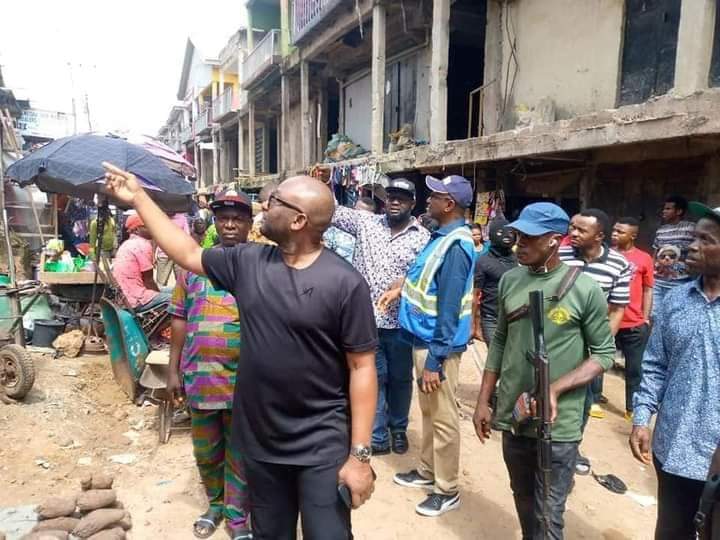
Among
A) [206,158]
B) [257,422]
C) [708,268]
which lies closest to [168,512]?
[257,422]

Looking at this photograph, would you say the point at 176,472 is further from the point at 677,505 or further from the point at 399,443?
the point at 677,505

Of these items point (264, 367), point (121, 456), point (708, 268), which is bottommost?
point (121, 456)

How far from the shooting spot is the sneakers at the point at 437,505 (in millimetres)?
3291

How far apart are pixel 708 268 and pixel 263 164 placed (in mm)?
21927

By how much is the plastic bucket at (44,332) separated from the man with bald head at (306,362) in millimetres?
5196

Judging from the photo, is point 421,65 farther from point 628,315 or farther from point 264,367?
point 264,367

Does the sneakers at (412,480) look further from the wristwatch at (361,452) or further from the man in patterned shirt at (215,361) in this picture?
the wristwatch at (361,452)

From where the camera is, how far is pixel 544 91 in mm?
8352

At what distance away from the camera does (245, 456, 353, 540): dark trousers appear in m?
1.94

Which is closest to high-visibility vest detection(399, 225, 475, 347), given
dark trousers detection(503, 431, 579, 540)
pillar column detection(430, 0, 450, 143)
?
dark trousers detection(503, 431, 579, 540)

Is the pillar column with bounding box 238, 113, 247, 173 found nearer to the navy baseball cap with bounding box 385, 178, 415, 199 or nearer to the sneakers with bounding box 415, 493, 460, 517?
the navy baseball cap with bounding box 385, 178, 415, 199

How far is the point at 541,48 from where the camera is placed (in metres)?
8.35

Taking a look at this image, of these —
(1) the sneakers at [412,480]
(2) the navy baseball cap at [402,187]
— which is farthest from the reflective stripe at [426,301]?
(1) the sneakers at [412,480]

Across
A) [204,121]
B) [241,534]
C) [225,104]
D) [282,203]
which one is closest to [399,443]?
[241,534]
